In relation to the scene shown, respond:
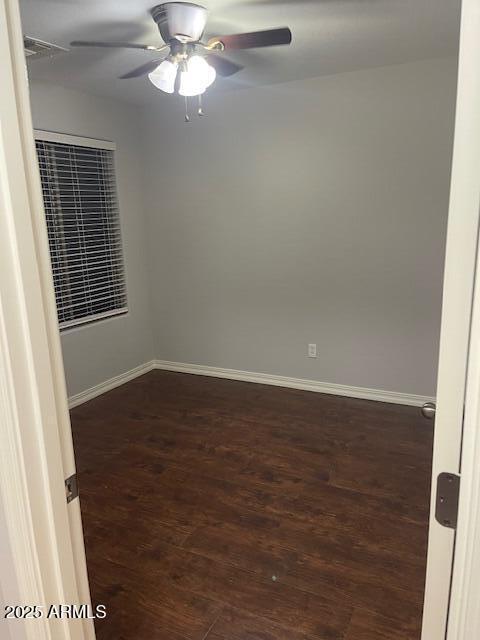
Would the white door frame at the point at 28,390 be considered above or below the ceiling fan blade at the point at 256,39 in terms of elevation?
below

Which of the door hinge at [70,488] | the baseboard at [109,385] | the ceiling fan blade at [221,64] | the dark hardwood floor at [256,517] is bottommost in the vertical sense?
the dark hardwood floor at [256,517]

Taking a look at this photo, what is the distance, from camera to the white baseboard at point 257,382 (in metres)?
3.69

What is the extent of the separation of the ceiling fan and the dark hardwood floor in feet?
7.32

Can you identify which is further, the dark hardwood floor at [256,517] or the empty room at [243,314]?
the dark hardwood floor at [256,517]

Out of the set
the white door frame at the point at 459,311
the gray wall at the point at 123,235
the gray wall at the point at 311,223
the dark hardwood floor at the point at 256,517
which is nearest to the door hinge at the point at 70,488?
the white door frame at the point at 459,311

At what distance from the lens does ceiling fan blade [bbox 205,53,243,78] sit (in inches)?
96.7

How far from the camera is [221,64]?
2.50 m

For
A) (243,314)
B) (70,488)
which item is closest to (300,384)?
(243,314)

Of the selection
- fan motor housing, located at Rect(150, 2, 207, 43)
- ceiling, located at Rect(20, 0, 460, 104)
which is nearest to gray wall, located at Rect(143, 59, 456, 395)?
ceiling, located at Rect(20, 0, 460, 104)

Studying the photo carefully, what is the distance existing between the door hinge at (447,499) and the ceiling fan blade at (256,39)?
2.00 m

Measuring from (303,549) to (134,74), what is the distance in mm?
2693

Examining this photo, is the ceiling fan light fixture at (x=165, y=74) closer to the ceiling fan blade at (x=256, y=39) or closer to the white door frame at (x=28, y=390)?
the ceiling fan blade at (x=256, y=39)

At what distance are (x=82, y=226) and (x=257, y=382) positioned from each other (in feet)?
6.81

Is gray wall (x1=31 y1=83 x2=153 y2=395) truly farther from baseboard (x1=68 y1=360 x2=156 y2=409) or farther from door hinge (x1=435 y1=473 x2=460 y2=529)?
door hinge (x1=435 y1=473 x2=460 y2=529)
